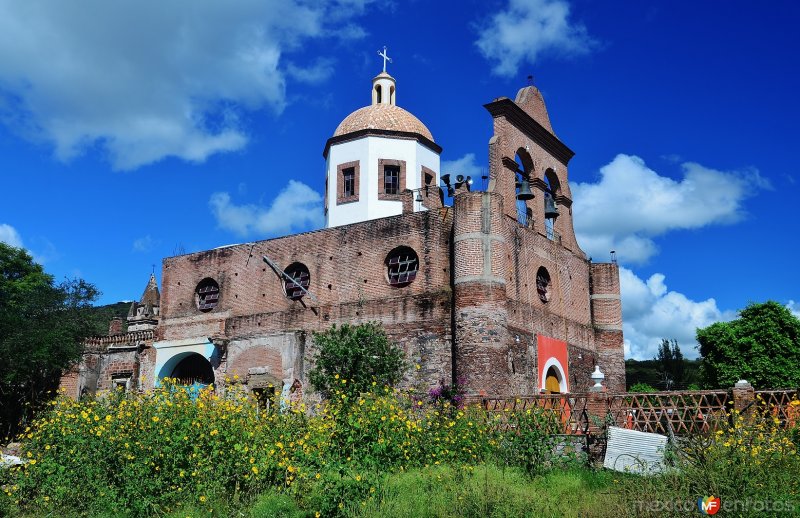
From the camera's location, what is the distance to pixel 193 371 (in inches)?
1015

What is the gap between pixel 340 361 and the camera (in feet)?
65.5

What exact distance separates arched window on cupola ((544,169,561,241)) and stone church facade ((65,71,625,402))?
51mm

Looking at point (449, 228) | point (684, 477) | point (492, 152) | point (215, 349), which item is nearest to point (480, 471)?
point (684, 477)

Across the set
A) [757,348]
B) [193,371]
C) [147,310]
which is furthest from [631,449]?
[147,310]

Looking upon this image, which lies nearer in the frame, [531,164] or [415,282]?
[415,282]

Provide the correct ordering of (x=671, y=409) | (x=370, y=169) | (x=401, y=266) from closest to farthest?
(x=671, y=409) → (x=401, y=266) → (x=370, y=169)

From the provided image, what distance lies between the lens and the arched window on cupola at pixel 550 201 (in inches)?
889

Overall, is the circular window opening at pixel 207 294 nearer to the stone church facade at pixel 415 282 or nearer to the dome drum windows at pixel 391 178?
the stone church facade at pixel 415 282

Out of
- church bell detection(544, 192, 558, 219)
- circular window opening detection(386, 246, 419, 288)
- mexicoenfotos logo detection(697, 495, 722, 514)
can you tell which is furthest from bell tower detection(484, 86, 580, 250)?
mexicoenfotos logo detection(697, 495, 722, 514)

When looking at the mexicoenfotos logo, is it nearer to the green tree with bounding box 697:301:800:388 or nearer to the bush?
the bush

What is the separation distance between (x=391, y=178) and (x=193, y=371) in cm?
942

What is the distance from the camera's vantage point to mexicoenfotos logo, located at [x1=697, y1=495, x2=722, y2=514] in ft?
29.2

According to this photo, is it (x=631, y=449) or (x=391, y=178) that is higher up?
(x=391, y=178)

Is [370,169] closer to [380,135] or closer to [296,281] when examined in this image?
[380,135]
